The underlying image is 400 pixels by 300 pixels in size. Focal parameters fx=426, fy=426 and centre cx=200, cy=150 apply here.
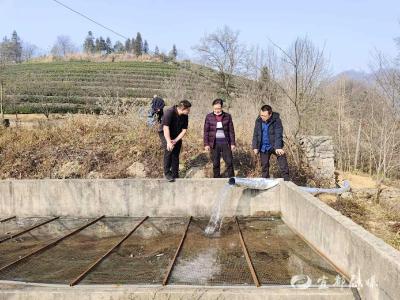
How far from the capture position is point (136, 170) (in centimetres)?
973

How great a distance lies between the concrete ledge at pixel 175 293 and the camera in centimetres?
377

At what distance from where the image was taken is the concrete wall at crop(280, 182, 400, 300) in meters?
3.42

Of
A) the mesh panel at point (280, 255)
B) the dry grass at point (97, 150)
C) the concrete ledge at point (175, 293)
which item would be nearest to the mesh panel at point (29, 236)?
the concrete ledge at point (175, 293)

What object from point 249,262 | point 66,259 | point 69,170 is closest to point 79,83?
point 69,170

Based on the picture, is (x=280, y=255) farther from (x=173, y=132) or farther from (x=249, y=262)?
(x=173, y=132)

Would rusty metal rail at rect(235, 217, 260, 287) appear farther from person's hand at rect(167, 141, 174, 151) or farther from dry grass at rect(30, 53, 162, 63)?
dry grass at rect(30, 53, 162, 63)

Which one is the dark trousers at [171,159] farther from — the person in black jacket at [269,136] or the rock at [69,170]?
the rock at [69,170]

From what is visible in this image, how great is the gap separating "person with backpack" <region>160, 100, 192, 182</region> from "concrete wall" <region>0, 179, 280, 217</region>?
33cm

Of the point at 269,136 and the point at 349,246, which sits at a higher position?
the point at 269,136

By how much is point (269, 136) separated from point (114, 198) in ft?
9.78

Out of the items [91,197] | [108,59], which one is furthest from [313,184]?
[108,59]

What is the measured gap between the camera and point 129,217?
764 cm

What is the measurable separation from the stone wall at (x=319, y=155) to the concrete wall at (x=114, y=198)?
11.1 feet

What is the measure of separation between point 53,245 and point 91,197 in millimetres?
1800
